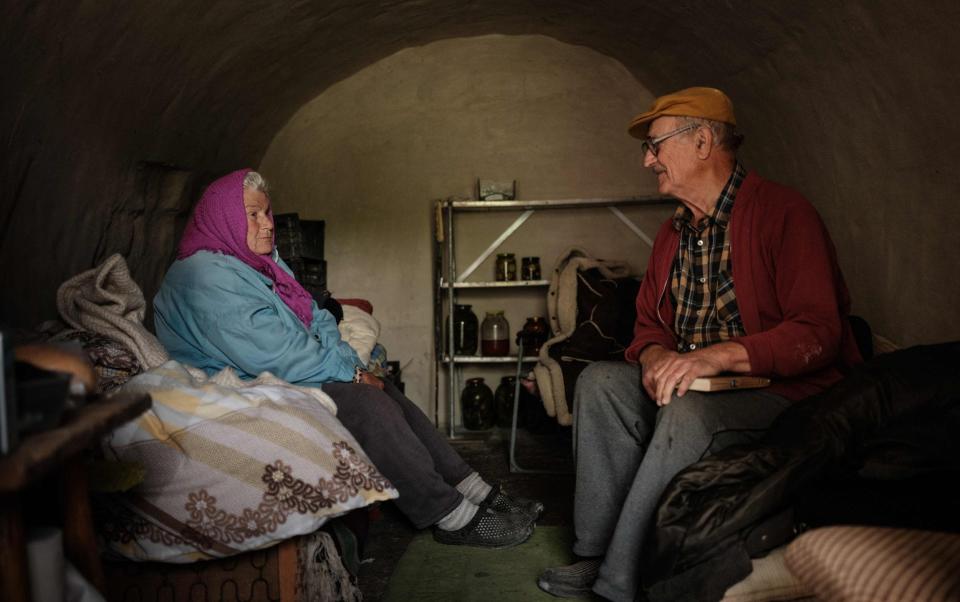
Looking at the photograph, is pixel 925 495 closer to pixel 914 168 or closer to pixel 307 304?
pixel 914 168

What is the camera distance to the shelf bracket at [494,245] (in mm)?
4656

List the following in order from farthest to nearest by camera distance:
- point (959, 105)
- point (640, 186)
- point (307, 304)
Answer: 1. point (640, 186)
2. point (307, 304)
3. point (959, 105)

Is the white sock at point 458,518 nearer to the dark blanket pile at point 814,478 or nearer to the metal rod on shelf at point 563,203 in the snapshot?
the dark blanket pile at point 814,478

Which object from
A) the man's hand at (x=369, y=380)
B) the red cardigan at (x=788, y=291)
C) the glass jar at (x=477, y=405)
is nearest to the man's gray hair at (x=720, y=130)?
the red cardigan at (x=788, y=291)

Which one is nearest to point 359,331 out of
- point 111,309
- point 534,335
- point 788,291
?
point 111,309

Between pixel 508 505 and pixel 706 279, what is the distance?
111 cm

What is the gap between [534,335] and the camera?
4.28 m

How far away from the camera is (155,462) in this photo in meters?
1.70

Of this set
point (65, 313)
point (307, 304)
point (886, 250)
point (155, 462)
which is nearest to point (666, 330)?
point (886, 250)

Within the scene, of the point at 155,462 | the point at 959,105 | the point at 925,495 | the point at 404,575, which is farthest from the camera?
the point at 404,575

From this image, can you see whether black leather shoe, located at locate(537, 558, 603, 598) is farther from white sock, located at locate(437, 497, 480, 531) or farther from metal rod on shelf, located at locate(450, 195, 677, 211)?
metal rod on shelf, located at locate(450, 195, 677, 211)

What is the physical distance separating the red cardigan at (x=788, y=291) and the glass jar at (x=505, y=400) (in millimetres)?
2605

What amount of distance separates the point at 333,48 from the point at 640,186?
1.97 metres

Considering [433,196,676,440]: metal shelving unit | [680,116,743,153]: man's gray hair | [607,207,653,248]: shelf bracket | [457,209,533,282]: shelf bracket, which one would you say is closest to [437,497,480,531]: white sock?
[680,116,743,153]: man's gray hair
